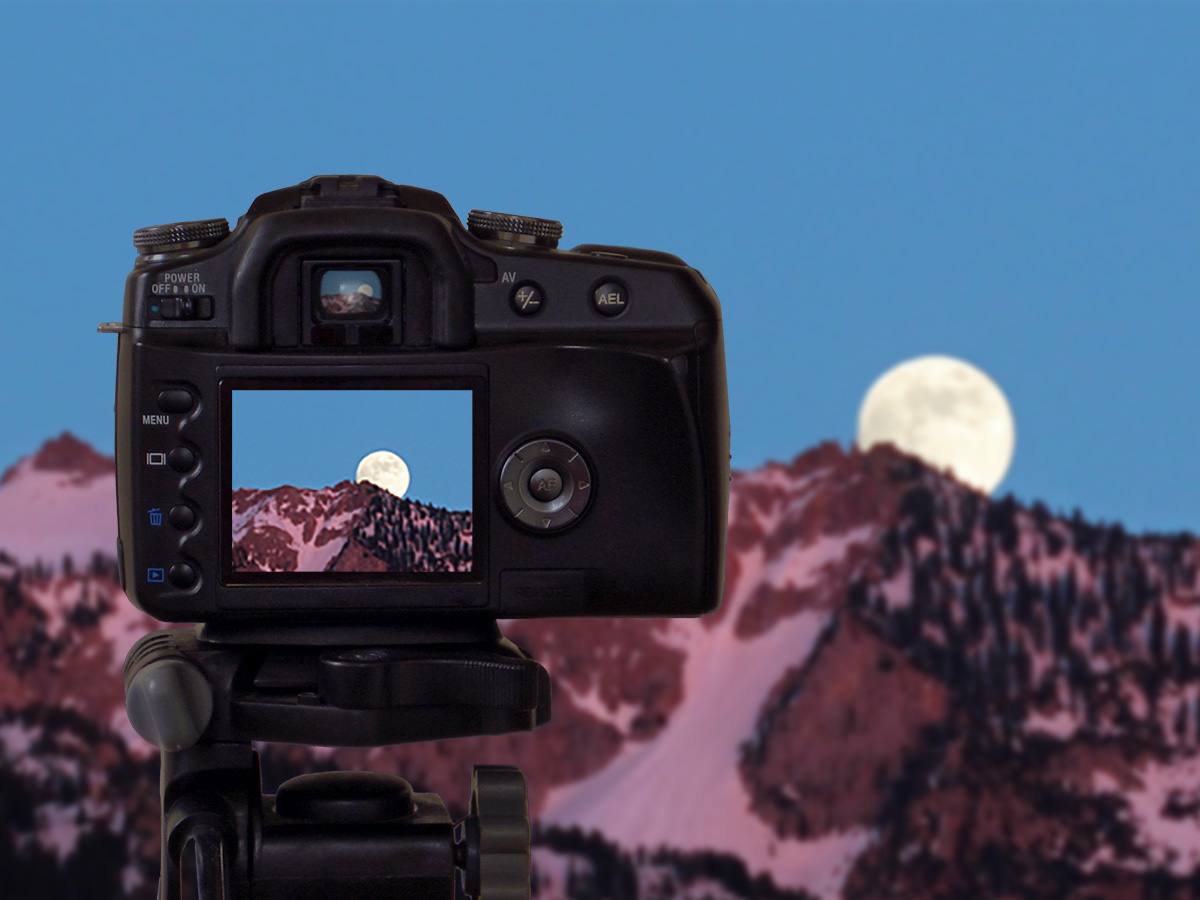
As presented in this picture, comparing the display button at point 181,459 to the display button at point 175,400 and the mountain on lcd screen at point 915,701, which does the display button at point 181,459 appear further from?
the mountain on lcd screen at point 915,701

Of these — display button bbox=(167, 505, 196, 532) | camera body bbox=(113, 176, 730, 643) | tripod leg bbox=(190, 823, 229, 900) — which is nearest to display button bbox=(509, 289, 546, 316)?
camera body bbox=(113, 176, 730, 643)

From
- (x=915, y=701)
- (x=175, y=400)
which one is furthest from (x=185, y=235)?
(x=915, y=701)

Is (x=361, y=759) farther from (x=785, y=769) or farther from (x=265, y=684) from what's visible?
(x=265, y=684)

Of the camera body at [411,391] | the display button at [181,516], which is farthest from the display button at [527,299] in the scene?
the display button at [181,516]

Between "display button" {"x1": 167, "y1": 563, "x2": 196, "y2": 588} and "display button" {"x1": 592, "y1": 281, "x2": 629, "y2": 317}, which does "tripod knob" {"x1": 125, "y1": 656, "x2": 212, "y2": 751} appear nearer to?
"display button" {"x1": 167, "y1": 563, "x2": 196, "y2": 588}

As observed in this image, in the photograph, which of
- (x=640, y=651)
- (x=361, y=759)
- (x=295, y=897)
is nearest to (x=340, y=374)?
(x=295, y=897)

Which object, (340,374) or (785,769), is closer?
(340,374)

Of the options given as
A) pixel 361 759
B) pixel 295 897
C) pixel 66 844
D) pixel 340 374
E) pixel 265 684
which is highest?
pixel 340 374
